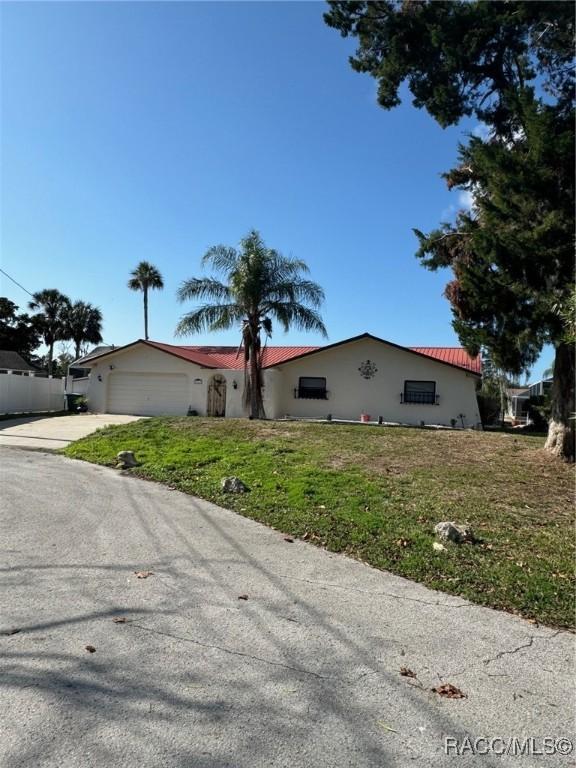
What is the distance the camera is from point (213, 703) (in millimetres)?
2670

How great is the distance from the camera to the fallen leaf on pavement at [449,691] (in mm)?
2857

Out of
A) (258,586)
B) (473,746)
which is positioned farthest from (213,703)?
(258,586)

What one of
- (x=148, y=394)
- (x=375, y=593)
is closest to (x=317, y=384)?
(x=148, y=394)

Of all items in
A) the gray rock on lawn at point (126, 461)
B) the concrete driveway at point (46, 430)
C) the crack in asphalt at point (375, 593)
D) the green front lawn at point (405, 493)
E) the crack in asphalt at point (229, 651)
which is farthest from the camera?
the concrete driveway at point (46, 430)

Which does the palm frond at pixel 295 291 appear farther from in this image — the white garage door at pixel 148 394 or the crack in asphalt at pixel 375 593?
the crack in asphalt at pixel 375 593

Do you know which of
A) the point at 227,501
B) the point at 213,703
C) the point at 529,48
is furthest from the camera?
the point at 529,48

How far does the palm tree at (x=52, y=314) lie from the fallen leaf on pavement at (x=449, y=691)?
53661 mm

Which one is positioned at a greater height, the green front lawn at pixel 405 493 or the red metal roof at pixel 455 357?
the red metal roof at pixel 455 357

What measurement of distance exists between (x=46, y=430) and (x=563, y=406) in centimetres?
1558

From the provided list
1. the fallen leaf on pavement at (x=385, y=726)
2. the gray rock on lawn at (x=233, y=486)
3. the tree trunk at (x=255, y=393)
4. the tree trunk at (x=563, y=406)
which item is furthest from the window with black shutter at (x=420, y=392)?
the fallen leaf on pavement at (x=385, y=726)

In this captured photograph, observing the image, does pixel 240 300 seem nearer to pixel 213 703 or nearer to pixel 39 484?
pixel 39 484

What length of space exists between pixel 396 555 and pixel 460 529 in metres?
0.94

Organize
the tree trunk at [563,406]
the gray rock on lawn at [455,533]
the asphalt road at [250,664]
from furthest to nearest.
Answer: the tree trunk at [563,406], the gray rock on lawn at [455,533], the asphalt road at [250,664]

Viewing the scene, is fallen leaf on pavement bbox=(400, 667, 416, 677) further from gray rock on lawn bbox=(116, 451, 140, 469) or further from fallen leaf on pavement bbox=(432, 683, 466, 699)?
gray rock on lawn bbox=(116, 451, 140, 469)
